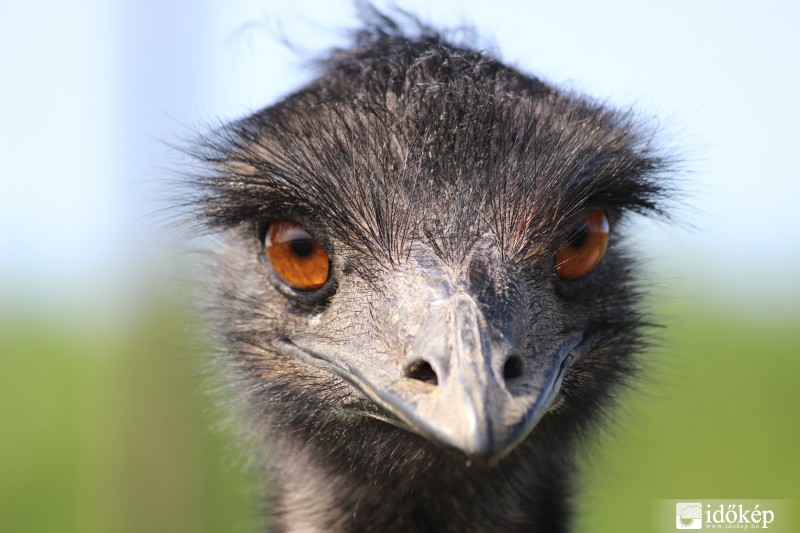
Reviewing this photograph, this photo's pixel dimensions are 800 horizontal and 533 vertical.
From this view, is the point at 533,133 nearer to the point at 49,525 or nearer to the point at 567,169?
the point at 567,169

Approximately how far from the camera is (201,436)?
5504 mm

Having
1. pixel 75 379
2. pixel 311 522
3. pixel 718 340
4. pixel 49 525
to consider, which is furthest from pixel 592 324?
pixel 75 379

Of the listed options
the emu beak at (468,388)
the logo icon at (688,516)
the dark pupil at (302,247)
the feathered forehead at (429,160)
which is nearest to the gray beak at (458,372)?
the emu beak at (468,388)

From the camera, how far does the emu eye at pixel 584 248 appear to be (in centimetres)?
244

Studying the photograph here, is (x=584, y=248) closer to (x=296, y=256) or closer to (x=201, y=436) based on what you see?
(x=296, y=256)

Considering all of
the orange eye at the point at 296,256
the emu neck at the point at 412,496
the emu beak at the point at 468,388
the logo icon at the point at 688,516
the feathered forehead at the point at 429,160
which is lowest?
the logo icon at the point at 688,516

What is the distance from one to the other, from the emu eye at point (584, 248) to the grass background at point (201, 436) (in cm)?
65

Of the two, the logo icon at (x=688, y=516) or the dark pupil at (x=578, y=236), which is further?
the logo icon at (x=688, y=516)

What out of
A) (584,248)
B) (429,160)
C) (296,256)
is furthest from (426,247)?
(584,248)

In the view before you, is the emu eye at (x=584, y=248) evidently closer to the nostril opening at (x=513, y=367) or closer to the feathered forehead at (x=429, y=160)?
the feathered forehead at (x=429, y=160)

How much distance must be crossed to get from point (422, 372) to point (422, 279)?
0.25m

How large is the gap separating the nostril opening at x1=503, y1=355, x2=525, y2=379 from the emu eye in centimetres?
53

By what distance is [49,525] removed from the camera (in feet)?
21.0

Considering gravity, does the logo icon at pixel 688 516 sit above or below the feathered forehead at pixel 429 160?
below
